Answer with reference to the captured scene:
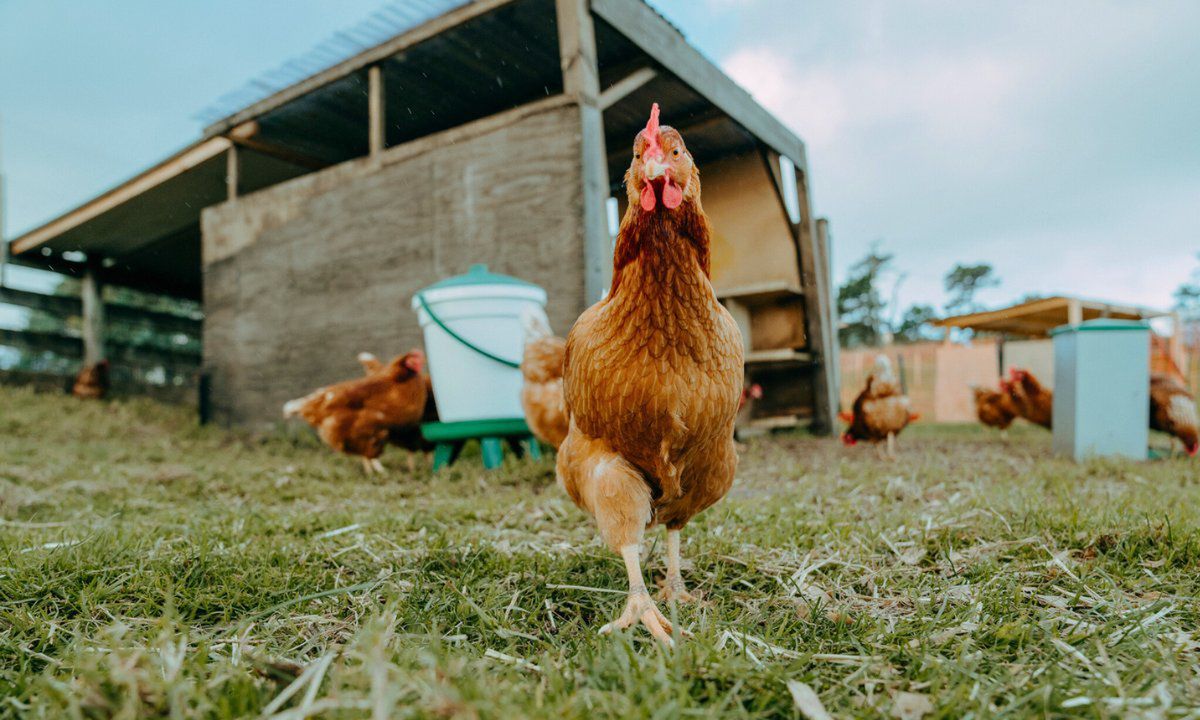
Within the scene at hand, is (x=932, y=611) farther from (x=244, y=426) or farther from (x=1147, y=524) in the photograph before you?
(x=244, y=426)

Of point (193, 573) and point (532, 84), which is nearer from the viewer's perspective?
point (193, 573)

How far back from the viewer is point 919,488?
2.77 metres

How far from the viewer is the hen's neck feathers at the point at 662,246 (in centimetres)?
138

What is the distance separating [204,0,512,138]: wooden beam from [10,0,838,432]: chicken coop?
18mm

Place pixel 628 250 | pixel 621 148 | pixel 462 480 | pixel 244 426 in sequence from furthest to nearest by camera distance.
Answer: pixel 244 426, pixel 621 148, pixel 462 480, pixel 628 250

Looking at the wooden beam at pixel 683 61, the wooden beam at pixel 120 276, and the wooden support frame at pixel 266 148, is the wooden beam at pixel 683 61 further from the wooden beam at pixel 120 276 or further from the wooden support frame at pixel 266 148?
the wooden beam at pixel 120 276

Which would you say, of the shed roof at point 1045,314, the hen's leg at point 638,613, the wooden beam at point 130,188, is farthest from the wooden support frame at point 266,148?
the shed roof at point 1045,314

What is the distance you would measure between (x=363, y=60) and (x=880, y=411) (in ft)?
15.5

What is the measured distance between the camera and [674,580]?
1568 mm

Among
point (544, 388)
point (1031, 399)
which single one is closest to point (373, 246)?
point (544, 388)

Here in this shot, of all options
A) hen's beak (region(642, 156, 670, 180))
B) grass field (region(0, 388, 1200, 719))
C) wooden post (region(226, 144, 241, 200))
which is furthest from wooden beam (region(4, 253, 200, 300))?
hen's beak (region(642, 156, 670, 180))

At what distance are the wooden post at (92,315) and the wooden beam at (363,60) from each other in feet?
15.2

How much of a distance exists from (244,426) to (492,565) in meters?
5.31

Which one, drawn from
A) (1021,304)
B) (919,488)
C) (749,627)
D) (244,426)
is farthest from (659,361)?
(1021,304)
